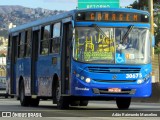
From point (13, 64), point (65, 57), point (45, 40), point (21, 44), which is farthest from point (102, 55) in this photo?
point (13, 64)

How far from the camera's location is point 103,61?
2208 cm

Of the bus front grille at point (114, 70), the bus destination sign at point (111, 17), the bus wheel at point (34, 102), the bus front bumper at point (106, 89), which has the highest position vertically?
the bus destination sign at point (111, 17)

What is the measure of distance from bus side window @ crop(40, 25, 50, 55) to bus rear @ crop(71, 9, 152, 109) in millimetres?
3110

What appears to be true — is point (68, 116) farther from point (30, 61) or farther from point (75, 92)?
point (30, 61)

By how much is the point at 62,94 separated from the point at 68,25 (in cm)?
238

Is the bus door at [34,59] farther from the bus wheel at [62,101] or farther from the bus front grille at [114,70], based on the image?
the bus front grille at [114,70]

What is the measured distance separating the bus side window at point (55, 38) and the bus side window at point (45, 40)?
568 mm

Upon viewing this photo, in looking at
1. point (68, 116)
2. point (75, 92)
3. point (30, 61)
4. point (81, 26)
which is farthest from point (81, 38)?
point (30, 61)

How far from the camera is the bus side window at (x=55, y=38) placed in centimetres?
2390

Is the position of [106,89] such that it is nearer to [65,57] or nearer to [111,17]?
[65,57]

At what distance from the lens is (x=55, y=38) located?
953 inches

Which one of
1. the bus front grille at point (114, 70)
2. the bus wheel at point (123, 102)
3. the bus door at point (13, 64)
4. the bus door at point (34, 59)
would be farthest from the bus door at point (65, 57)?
the bus door at point (13, 64)

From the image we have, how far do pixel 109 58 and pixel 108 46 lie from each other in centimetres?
41

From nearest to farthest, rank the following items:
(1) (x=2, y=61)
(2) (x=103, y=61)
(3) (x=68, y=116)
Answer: (3) (x=68, y=116)
(2) (x=103, y=61)
(1) (x=2, y=61)
